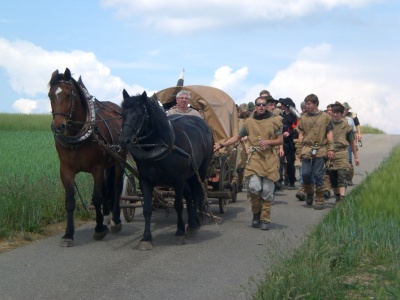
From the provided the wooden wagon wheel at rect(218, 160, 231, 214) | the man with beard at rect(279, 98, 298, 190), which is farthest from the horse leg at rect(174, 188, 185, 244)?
the man with beard at rect(279, 98, 298, 190)

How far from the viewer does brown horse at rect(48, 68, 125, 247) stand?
9523 mm

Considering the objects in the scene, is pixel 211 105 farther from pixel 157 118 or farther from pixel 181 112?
pixel 157 118

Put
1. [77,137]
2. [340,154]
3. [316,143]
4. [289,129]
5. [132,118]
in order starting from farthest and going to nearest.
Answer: [289,129]
[340,154]
[316,143]
[77,137]
[132,118]

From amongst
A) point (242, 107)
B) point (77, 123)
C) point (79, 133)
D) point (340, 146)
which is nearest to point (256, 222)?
point (79, 133)

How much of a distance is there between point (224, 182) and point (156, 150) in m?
3.42

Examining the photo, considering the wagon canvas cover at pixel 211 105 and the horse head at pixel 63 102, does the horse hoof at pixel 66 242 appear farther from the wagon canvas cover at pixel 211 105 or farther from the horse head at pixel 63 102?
the wagon canvas cover at pixel 211 105

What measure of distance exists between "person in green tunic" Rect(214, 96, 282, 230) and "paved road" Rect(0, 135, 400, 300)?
1.15ft

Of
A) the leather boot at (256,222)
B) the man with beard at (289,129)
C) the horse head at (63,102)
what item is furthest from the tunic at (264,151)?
the man with beard at (289,129)

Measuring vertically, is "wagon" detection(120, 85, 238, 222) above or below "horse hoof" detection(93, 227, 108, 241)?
above

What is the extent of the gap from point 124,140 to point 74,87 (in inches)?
48.0

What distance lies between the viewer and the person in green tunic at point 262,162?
11406 mm

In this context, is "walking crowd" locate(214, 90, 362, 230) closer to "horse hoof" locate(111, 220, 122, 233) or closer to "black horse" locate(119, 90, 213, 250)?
"black horse" locate(119, 90, 213, 250)

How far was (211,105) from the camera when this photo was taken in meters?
13.2

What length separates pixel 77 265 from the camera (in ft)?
27.8
